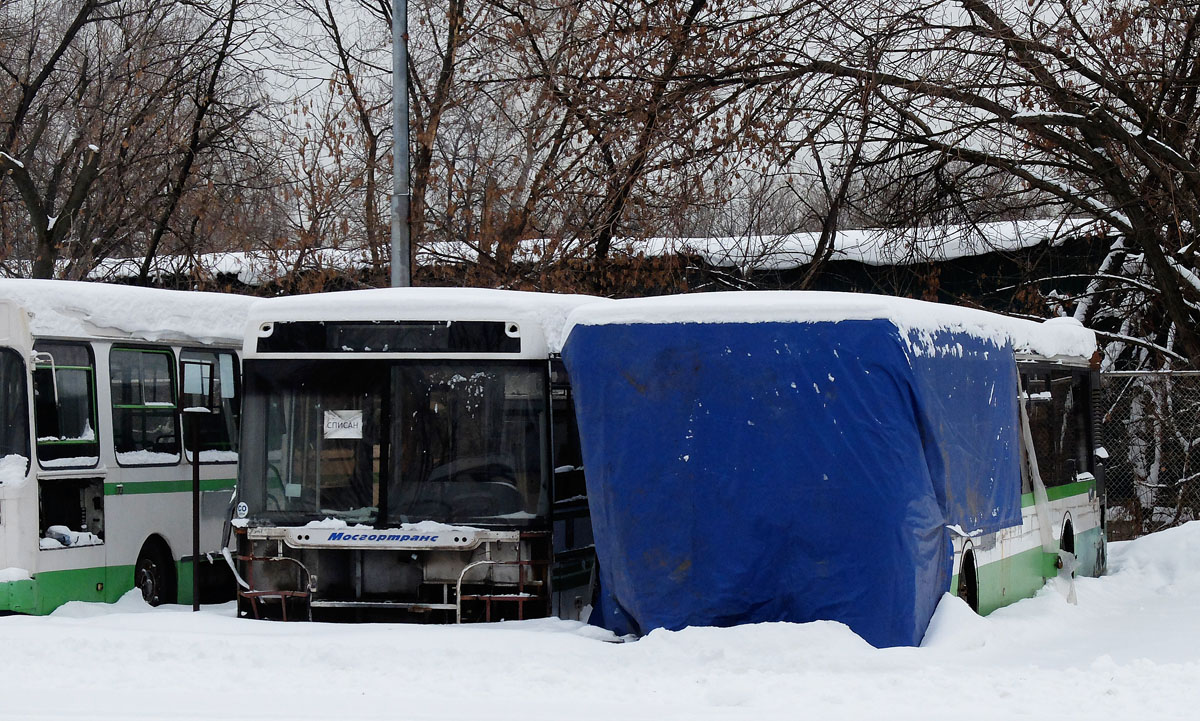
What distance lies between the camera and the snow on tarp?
30.7 feet

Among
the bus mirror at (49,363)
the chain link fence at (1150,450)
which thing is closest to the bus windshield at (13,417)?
the bus mirror at (49,363)

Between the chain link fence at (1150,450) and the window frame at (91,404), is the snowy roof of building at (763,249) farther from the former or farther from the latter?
the window frame at (91,404)

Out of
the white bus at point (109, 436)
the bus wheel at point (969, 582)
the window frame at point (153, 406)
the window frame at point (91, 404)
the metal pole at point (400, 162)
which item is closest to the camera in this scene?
the bus wheel at point (969, 582)

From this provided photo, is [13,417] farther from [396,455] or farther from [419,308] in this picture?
[419,308]

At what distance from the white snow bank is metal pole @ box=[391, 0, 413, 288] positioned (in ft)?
20.9

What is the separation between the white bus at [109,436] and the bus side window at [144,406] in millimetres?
14

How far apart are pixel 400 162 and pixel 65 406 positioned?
6.35 m

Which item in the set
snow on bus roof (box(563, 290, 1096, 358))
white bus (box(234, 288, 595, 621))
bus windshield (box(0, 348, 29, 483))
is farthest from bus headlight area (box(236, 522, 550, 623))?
bus windshield (box(0, 348, 29, 483))

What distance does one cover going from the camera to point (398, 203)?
57.2 feet

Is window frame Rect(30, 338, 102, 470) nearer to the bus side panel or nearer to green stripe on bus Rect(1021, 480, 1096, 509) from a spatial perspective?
the bus side panel

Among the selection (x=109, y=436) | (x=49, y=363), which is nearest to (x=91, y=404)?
(x=109, y=436)

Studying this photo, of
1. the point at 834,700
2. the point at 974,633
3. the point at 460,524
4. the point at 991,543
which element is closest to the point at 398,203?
the point at 460,524

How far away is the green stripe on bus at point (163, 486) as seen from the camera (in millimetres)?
12680

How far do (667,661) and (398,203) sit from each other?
9.52m
